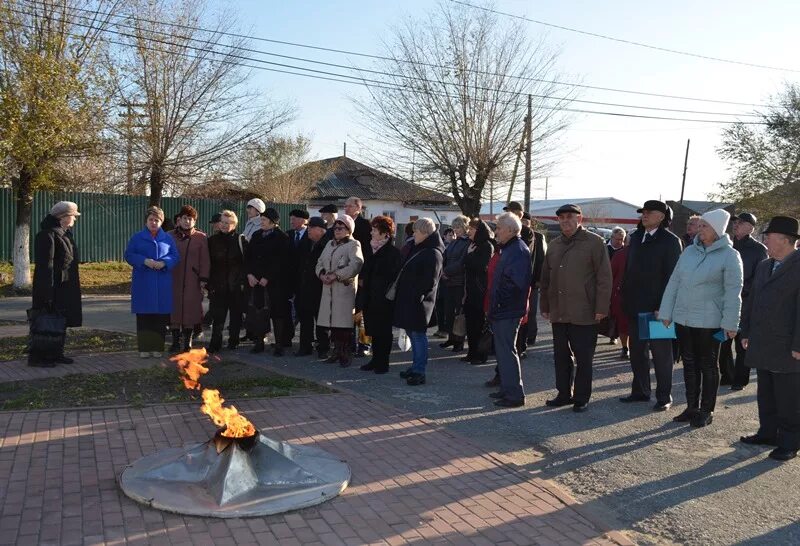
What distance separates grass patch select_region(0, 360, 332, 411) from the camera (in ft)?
23.4

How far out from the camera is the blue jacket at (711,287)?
21.9 feet

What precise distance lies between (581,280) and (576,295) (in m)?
0.16

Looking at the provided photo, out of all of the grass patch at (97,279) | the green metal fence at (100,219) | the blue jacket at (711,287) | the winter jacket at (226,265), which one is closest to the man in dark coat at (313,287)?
the winter jacket at (226,265)

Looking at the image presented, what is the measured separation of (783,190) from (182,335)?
92.0 feet

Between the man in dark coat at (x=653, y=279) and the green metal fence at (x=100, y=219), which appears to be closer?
the man in dark coat at (x=653, y=279)

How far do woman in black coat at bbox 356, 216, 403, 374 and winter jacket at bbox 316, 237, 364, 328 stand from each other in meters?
0.23

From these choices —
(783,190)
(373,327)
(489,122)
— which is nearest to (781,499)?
(373,327)

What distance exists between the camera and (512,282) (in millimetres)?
7434

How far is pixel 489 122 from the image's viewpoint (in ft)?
81.4

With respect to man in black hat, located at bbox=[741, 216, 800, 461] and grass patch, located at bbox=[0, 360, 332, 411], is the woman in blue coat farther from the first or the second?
man in black hat, located at bbox=[741, 216, 800, 461]

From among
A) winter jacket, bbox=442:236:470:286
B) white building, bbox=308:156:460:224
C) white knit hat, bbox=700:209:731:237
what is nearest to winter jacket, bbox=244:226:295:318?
winter jacket, bbox=442:236:470:286

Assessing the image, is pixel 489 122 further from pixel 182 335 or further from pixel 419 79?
pixel 182 335

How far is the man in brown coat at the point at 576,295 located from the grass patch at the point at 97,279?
13721mm

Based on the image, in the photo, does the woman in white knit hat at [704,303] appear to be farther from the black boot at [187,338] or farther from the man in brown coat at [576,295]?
the black boot at [187,338]
